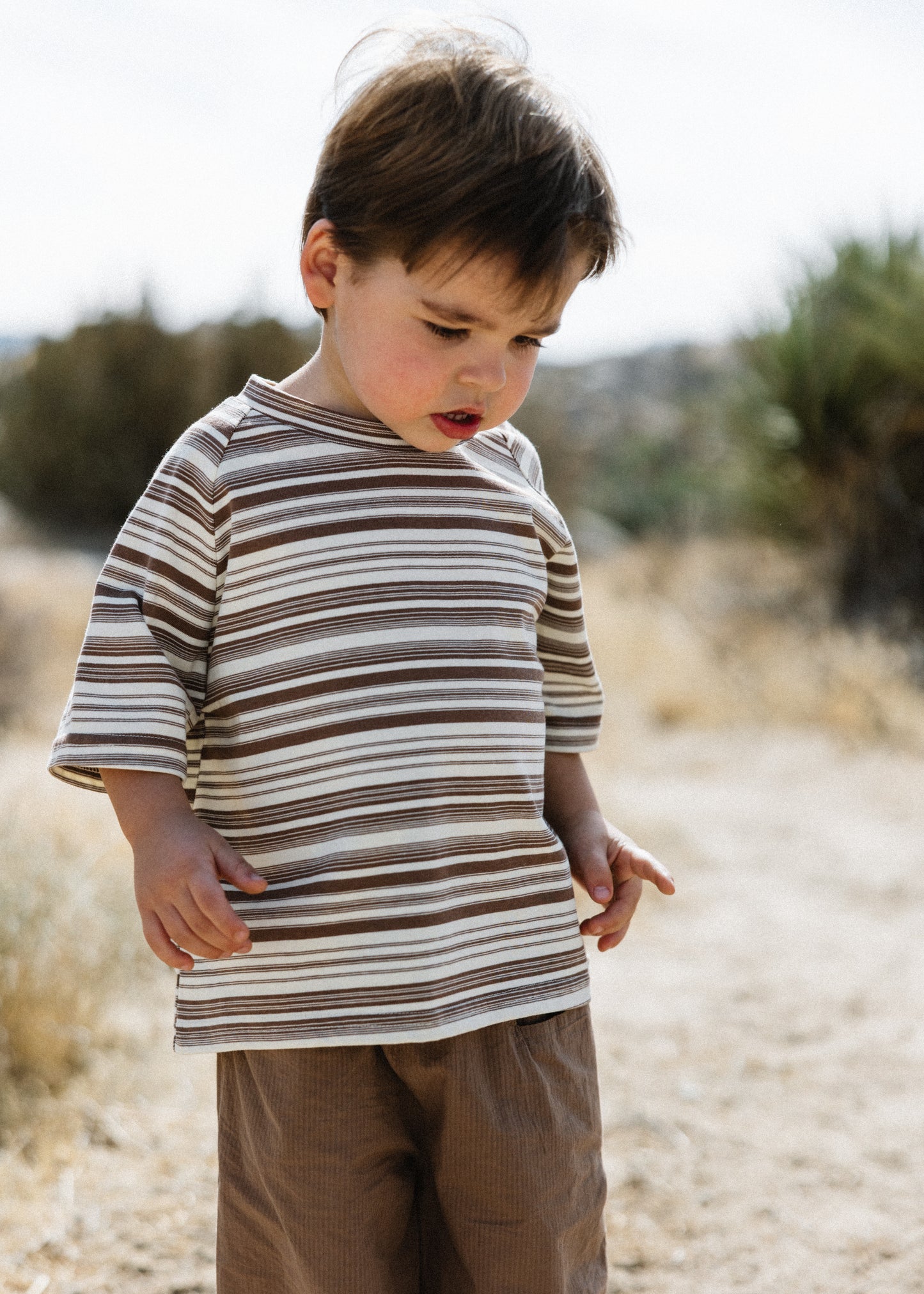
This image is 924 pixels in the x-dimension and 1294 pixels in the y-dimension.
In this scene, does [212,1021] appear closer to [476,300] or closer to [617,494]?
[476,300]

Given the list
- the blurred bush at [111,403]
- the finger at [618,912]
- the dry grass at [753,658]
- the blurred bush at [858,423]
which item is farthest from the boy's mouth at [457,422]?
the blurred bush at [111,403]

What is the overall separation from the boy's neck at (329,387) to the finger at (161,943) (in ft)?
1.70

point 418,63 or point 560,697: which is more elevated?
point 418,63

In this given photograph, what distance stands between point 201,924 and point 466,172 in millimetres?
704

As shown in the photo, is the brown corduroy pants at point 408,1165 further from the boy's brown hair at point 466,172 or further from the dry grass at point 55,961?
the dry grass at point 55,961

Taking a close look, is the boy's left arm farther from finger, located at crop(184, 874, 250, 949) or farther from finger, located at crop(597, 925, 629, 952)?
finger, located at crop(184, 874, 250, 949)

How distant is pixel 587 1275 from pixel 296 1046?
16.2 inches

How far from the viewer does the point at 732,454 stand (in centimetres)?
774

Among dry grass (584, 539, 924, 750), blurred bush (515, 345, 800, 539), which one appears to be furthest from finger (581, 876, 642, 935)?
blurred bush (515, 345, 800, 539)

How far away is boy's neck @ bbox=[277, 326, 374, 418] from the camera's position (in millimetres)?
1266

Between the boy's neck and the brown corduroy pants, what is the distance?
0.63 m

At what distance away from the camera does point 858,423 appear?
6.91 m

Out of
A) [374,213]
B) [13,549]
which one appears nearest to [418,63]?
[374,213]

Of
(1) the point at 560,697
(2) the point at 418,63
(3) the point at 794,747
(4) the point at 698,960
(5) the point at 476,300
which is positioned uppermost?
(2) the point at 418,63
